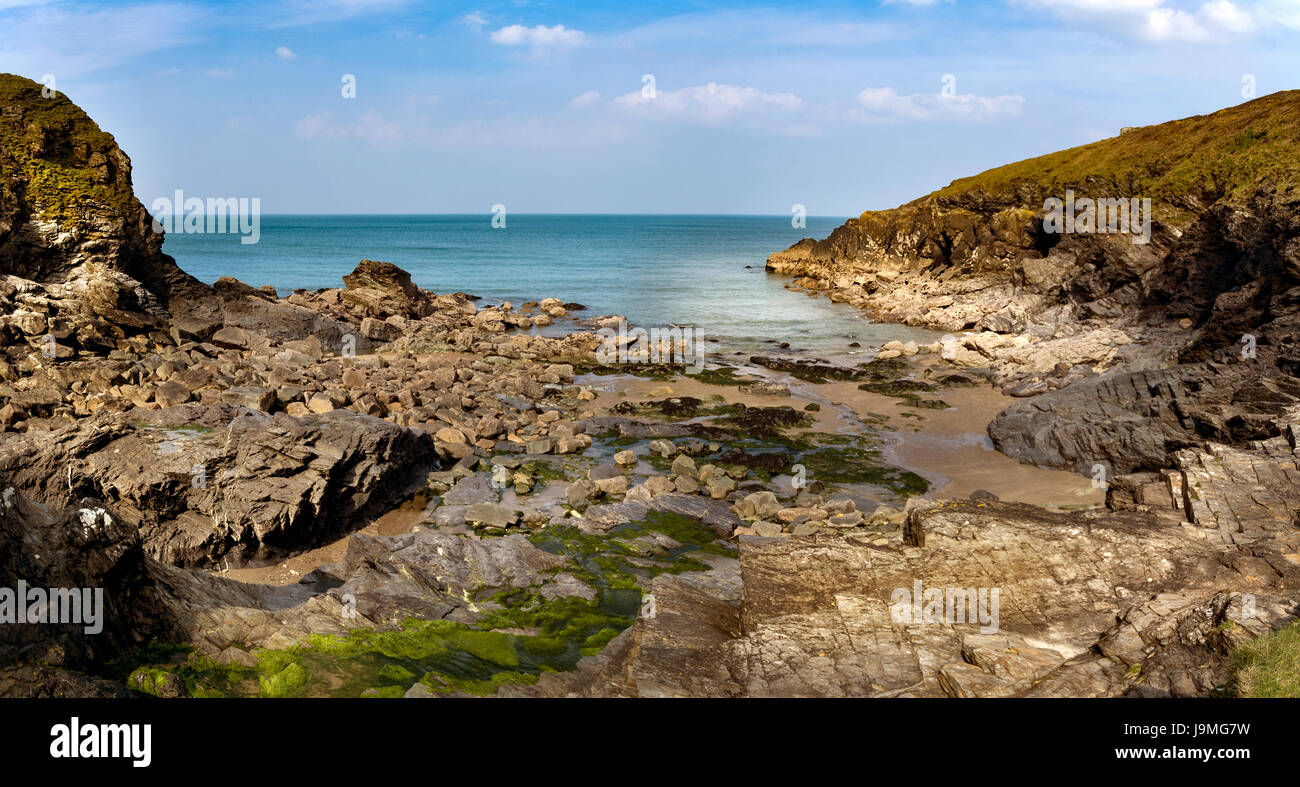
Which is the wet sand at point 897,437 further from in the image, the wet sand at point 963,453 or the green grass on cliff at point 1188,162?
the green grass on cliff at point 1188,162

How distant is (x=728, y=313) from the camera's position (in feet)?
200

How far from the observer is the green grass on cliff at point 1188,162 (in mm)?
41219

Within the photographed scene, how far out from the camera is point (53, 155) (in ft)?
101

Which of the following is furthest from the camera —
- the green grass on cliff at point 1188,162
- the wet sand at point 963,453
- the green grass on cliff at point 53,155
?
the green grass on cliff at point 1188,162

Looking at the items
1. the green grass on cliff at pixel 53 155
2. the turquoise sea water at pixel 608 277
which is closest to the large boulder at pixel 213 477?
the green grass on cliff at pixel 53 155

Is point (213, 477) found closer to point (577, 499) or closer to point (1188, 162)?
point (577, 499)

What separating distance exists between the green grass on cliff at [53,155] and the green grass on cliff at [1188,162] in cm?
4638

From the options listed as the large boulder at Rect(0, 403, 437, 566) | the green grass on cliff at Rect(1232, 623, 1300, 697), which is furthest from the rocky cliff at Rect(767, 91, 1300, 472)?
the large boulder at Rect(0, 403, 437, 566)

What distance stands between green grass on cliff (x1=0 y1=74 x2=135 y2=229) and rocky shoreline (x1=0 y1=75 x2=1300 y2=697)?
0.11 m

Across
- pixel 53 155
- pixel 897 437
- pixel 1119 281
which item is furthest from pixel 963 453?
pixel 53 155

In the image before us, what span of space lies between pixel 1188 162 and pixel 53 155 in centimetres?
5976

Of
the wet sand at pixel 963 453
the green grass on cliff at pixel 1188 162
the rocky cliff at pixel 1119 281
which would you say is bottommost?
the wet sand at pixel 963 453

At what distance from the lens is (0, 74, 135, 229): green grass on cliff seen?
97.5 feet

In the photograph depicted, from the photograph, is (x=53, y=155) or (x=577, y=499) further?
(x=53, y=155)
